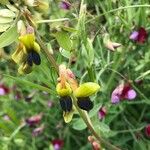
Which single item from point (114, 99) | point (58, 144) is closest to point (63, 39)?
point (114, 99)

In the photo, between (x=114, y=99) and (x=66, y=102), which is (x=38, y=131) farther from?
(x=66, y=102)

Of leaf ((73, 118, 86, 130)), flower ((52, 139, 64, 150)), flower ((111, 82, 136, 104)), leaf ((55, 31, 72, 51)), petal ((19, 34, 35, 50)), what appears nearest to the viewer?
petal ((19, 34, 35, 50))

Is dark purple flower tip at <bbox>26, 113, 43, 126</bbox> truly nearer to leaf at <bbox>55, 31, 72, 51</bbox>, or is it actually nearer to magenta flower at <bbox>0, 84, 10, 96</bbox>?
magenta flower at <bbox>0, 84, 10, 96</bbox>

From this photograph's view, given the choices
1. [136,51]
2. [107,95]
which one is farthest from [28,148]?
[136,51]

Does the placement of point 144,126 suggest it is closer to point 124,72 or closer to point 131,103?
point 131,103

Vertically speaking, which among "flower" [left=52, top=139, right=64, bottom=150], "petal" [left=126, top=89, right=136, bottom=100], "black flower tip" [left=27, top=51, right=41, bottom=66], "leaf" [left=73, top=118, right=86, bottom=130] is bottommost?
"flower" [left=52, top=139, right=64, bottom=150]

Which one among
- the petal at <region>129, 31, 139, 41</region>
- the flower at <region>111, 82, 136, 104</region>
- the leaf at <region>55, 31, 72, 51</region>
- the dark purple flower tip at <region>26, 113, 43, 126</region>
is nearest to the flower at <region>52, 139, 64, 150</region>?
the dark purple flower tip at <region>26, 113, 43, 126</region>

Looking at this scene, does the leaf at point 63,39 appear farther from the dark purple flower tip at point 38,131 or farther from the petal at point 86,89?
the dark purple flower tip at point 38,131

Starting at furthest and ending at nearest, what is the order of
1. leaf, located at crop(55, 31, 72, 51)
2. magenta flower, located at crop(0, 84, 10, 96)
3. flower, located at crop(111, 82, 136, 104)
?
1. magenta flower, located at crop(0, 84, 10, 96)
2. flower, located at crop(111, 82, 136, 104)
3. leaf, located at crop(55, 31, 72, 51)
